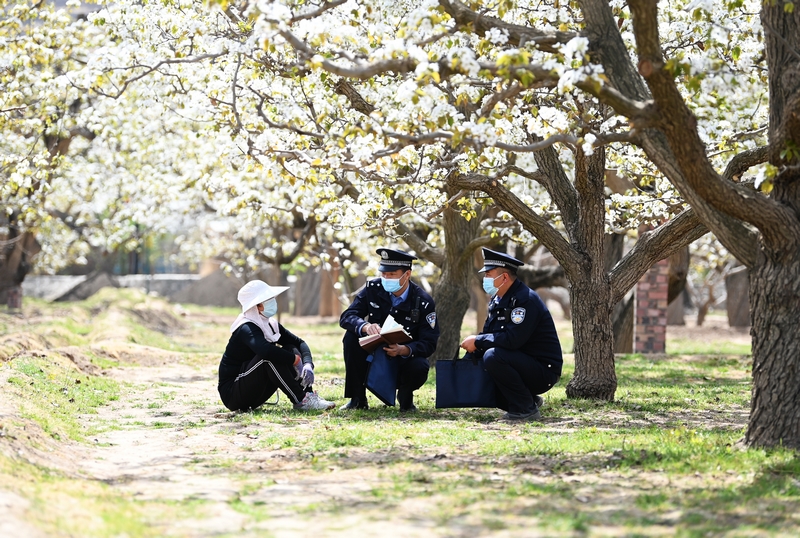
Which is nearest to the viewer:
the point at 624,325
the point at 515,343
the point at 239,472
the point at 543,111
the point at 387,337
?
the point at 239,472

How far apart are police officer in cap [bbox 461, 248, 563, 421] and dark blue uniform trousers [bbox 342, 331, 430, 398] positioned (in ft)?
1.91

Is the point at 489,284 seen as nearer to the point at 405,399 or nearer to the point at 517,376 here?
the point at 517,376

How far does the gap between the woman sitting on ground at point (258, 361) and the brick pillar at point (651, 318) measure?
9557 millimetres

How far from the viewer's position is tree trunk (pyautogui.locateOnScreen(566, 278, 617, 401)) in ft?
32.1

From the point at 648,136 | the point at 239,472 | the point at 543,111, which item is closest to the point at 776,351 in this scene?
the point at 648,136

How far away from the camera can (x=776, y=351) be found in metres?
6.54

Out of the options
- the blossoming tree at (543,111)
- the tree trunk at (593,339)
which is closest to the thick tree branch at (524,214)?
the blossoming tree at (543,111)

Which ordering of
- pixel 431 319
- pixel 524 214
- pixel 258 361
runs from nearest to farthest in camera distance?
1. pixel 258 361
2. pixel 431 319
3. pixel 524 214

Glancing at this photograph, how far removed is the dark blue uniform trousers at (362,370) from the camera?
8922 mm

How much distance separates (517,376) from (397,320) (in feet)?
4.31

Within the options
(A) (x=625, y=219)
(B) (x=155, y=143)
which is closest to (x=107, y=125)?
(B) (x=155, y=143)

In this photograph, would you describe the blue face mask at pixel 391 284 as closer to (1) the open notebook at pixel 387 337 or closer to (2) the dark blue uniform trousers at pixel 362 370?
(1) the open notebook at pixel 387 337

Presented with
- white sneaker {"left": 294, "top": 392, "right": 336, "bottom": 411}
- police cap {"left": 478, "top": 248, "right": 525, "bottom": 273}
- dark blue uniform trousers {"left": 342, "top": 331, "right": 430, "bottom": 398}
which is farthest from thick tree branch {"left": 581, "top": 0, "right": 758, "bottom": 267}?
white sneaker {"left": 294, "top": 392, "right": 336, "bottom": 411}

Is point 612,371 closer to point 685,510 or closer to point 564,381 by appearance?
point 564,381
